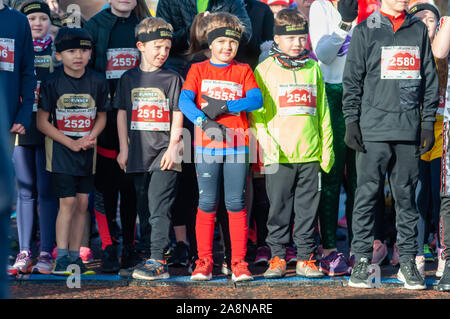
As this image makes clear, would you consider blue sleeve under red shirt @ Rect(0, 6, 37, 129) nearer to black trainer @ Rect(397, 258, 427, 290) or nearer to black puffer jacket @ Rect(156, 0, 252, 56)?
black puffer jacket @ Rect(156, 0, 252, 56)

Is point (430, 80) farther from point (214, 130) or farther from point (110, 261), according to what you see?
point (110, 261)

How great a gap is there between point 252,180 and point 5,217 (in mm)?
3579

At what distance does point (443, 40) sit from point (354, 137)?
917 millimetres

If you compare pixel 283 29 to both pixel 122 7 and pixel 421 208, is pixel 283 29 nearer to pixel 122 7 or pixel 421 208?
pixel 122 7

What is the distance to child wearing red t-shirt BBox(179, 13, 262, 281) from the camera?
488 centimetres

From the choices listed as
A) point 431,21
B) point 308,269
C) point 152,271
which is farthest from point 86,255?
point 431,21

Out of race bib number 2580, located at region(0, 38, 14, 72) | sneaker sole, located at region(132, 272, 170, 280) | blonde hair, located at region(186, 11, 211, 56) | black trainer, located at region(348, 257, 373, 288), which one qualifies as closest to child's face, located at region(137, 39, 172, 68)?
blonde hair, located at region(186, 11, 211, 56)

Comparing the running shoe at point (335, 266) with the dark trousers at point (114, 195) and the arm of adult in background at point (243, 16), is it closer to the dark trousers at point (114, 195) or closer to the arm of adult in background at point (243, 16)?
the dark trousers at point (114, 195)

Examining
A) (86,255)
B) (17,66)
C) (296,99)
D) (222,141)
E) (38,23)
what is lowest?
(86,255)

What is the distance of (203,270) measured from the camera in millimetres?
4879

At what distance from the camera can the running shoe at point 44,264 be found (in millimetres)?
5018

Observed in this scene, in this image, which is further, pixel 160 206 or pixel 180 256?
pixel 180 256

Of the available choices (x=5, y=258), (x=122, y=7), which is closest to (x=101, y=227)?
(x=122, y=7)

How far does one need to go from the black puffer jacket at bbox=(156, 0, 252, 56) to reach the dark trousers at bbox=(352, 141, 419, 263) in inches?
Result: 64.2
